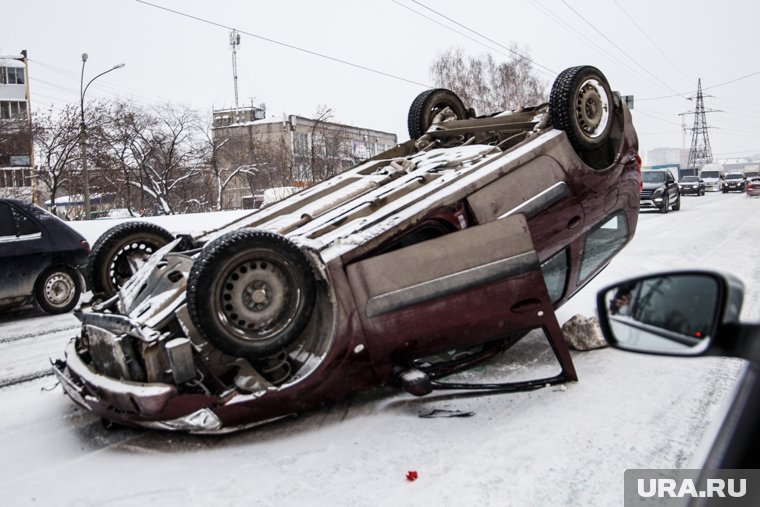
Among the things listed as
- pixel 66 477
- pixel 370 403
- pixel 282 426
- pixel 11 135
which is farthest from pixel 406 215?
pixel 11 135

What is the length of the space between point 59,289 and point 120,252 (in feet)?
12.6

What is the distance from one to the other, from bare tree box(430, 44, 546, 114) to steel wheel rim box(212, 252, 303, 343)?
123 feet

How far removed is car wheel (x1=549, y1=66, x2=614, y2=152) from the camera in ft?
15.0

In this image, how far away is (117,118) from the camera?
2770cm

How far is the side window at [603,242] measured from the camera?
4.91 meters

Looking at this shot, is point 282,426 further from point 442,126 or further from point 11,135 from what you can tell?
point 11,135

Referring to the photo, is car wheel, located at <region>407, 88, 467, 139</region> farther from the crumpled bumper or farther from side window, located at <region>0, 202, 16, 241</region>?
side window, located at <region>0, 202, 16, 241</region>

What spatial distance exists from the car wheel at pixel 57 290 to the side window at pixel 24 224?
1.72 feet

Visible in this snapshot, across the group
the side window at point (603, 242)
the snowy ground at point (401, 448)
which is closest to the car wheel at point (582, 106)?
the side window at point (603, 242)

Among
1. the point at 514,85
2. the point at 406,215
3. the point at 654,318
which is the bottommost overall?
the point at 654,318

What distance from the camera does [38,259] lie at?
764 centimetres

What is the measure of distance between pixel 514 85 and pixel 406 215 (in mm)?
39037

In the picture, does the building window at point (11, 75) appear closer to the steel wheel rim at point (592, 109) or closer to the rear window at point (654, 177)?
the rear window at point (654, 177)

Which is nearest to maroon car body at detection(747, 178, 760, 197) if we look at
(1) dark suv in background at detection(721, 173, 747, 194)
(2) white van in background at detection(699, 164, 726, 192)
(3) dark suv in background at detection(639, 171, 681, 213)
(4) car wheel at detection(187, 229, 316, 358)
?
(1) dark suv in background at detection(721, 173, 747, 194)
